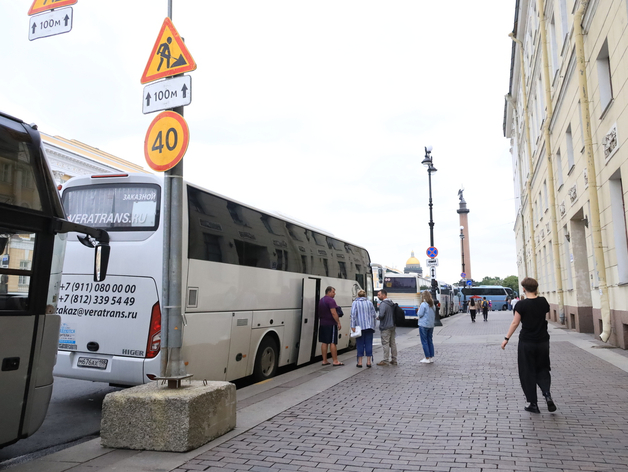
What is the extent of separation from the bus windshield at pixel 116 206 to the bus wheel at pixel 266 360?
3.43 metres

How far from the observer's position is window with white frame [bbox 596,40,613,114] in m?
13.3

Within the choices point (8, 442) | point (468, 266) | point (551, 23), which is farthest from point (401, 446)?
point (468, 266)

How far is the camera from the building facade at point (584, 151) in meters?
12.5

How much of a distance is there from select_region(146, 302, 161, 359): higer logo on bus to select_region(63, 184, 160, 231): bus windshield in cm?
116

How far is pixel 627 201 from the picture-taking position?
11.7 meters

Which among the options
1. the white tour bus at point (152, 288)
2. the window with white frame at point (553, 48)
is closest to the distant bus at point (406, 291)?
the window with white frame at point (553, 48)

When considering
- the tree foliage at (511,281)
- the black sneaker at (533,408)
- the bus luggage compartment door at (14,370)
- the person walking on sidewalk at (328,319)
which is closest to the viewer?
the bus luggage compartment door at (14,370)

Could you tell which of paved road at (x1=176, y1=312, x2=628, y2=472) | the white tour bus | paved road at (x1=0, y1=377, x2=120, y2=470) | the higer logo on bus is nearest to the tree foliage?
paved road at (x1=176, y1=312, x2=628, y2=472)

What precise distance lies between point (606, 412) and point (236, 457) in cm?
462

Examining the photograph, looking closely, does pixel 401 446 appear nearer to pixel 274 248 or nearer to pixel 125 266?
pixel 125 266

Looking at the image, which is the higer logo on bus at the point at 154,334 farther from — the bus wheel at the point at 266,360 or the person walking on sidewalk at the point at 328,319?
the person walking on sidewalk at the point at 328,319

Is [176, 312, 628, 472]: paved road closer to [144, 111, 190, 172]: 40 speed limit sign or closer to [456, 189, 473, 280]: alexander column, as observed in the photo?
[144, 111, 190, 172]: 40 speed limit sign

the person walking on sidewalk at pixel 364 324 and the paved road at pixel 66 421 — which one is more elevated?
the person walking on sidewalk at pixel 364 324

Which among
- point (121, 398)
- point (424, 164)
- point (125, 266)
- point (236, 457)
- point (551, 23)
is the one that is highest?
point (551, 23)
